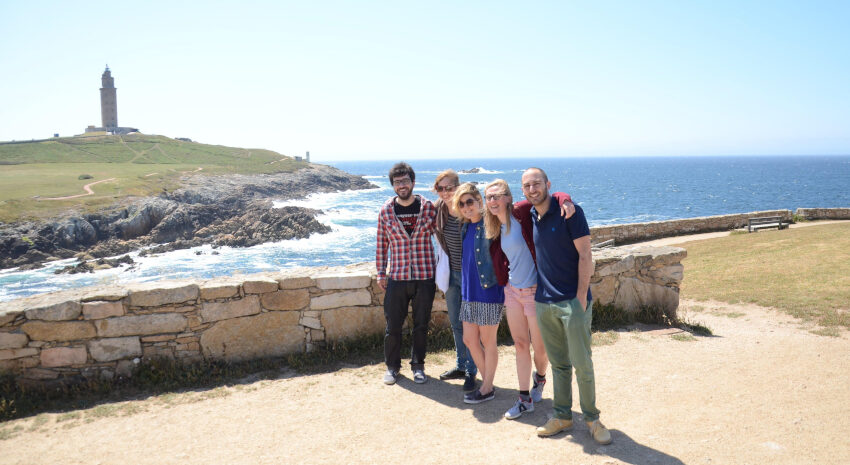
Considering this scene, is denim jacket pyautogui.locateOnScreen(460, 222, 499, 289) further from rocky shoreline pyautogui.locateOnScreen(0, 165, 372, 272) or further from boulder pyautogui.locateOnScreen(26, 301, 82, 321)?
rocky shoreline pyautogui.locateOnScreen(0, 165, 372, 272)

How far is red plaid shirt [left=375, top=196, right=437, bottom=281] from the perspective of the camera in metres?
4.64

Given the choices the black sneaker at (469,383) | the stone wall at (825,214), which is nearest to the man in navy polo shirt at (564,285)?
the black sneaker at (469,383)

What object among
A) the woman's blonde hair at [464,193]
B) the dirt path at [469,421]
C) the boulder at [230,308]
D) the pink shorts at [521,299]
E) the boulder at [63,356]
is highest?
the woman's blonde hair at [464,193]

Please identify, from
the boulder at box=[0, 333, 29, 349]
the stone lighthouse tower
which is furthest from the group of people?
the stone lighthouse tower

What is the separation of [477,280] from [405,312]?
3.44 ft

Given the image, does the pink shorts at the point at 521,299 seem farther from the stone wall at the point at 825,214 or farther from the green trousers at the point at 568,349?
the stone wall at the point at 825,214

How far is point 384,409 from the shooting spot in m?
4.21

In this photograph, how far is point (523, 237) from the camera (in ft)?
12.5

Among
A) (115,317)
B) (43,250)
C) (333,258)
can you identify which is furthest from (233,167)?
(115,317)

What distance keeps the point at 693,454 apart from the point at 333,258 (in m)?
31.7

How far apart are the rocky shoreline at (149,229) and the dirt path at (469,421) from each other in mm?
31219

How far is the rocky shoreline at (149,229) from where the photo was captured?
33.3 m

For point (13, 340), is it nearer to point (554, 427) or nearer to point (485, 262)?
point (485, 262)

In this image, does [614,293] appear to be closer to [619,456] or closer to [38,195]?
[619,456]
